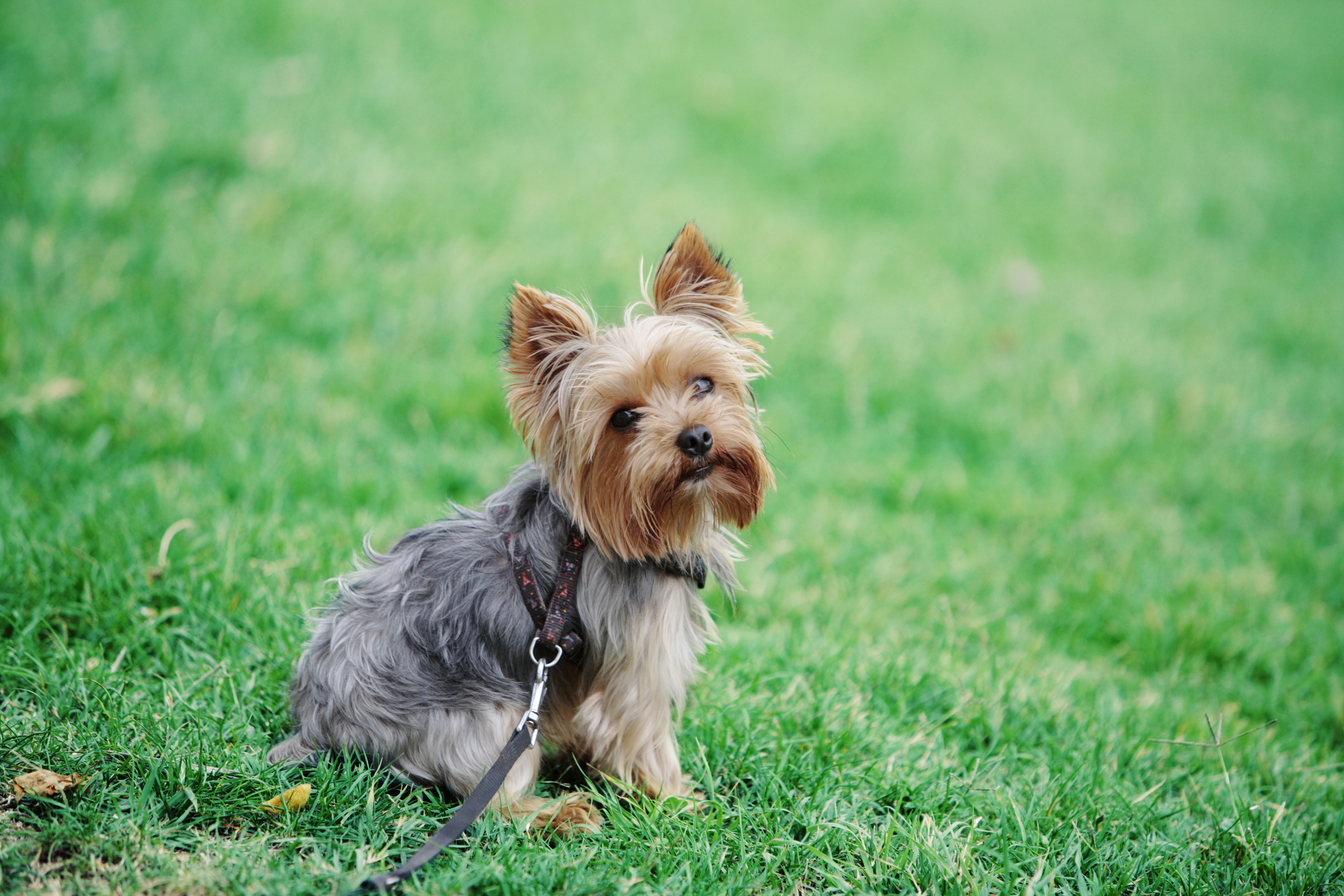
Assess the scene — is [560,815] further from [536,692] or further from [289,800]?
[289,800]

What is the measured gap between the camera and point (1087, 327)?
8.58 metres

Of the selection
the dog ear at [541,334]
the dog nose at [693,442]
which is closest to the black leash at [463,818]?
the dog nose at [693,442]

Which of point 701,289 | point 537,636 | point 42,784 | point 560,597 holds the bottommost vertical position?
point 42,784

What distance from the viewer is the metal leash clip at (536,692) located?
9.92ft

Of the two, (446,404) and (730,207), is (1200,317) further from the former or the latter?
(446,404)

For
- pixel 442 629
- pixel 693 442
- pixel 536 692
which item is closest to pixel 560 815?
pixel 536 692

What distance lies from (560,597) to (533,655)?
8.1 inches

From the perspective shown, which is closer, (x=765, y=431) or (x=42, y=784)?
(x=42, y=784)

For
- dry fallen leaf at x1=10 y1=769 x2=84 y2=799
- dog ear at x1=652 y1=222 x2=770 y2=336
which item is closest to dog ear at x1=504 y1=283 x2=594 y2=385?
dog ear at x1=652 y1=222 x2=770 y2=336

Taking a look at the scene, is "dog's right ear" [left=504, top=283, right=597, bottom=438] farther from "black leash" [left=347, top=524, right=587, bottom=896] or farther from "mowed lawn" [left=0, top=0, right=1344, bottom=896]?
"mowed lawn" [left=0, top=0, right=1344, bottom=896]

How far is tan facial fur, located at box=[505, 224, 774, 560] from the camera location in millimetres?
3096

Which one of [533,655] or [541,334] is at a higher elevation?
[541,334]

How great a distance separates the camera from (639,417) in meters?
3.16

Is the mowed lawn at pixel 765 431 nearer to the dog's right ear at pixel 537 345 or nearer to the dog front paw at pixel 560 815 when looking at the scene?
the dog front paw at pixel 560 815
